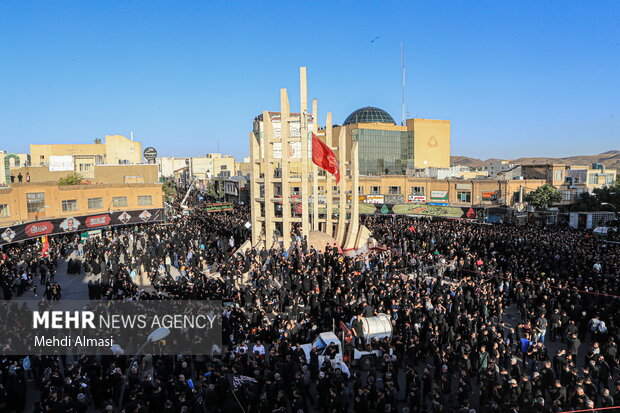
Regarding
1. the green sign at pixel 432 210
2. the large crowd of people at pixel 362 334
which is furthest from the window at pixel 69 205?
the green sign at pixel 432 210

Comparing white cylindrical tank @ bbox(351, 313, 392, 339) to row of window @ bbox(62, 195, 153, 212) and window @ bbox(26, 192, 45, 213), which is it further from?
row of window @ bbox(62, 195, 153, 212)

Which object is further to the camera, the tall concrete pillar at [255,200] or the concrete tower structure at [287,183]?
the tall concrete pillar at [255,200]

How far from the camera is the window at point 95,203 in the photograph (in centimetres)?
3844

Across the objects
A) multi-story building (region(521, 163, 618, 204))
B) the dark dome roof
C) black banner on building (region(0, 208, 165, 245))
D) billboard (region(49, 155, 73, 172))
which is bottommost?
black banner on building (region(0, 208, 165, 245))

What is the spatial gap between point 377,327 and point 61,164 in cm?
5777

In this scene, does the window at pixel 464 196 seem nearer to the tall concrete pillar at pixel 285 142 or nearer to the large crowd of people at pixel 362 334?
the large crowd of people at pixel 362 334

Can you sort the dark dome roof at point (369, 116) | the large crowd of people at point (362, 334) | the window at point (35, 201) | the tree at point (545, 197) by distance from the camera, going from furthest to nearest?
the dark dome roof at point (369, 116) → the tree at point (545, 197) → the window at point (35, 201) → the large crowd of people at point (362, 334)

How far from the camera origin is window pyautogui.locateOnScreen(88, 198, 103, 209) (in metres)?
38.4

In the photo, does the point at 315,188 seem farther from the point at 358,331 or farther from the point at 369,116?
the point at 369,116

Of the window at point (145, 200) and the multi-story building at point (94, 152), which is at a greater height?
the multi-story building at point (94, 152)

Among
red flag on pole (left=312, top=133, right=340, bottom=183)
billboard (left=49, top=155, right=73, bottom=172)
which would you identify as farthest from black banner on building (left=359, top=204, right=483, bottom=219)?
billboard (left=49, top=155, right=73, bottom=172)

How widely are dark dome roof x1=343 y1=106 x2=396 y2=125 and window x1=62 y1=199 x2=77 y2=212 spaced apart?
156ft

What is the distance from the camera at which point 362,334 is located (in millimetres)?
13742

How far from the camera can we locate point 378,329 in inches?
555
